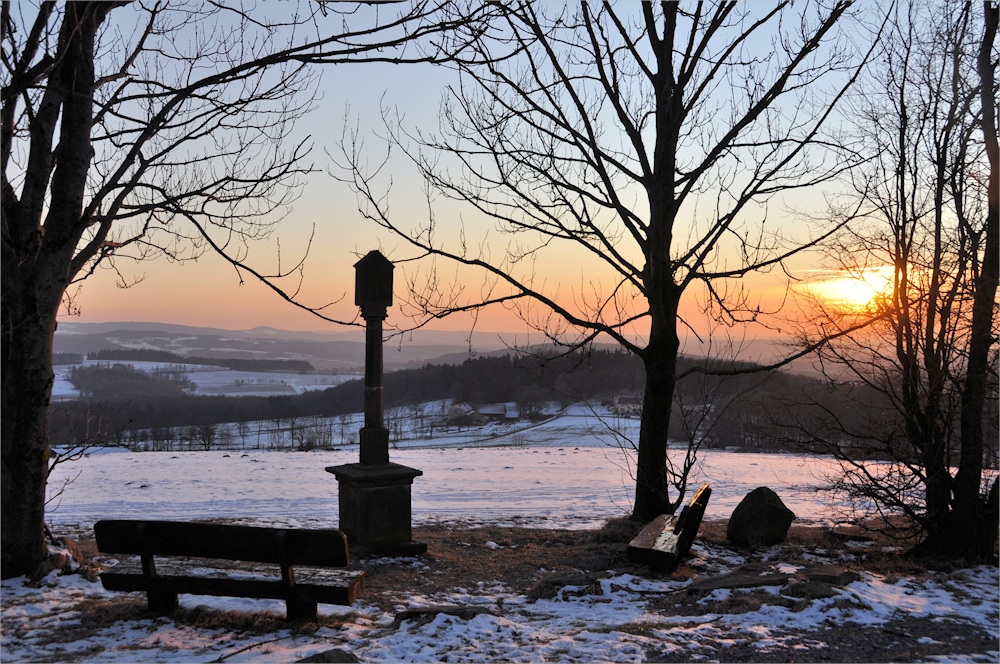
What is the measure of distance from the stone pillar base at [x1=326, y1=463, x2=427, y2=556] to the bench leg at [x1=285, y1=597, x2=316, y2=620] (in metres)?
3.21

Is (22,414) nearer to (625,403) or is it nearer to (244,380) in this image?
(625,403)

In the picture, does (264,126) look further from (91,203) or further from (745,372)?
(745,372)

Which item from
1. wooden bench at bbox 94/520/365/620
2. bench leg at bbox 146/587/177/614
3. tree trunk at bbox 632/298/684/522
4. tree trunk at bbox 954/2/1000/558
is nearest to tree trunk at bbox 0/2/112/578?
wooden bench at bbox 94/520/365/620

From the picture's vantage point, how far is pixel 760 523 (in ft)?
30.1

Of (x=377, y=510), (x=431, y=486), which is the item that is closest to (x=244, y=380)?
(x=431, y=486)

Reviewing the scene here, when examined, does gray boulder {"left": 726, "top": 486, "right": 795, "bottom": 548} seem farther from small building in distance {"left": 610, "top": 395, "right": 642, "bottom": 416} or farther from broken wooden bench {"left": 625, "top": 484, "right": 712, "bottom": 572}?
small building in distance {"left": 610, "top": 395, "right": 642, "bottom": 416}

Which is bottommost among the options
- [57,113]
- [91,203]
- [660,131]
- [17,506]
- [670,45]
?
[17,506]

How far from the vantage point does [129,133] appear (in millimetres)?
7402

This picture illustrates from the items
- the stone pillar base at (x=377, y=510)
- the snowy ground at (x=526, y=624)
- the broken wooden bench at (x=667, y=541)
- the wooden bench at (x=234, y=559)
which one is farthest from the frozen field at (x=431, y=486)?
the wooden bench at (x=234, y=559)

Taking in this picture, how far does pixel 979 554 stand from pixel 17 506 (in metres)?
9.89

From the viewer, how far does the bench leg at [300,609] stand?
5148 mm

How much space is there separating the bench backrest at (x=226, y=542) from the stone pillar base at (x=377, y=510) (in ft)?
10.5

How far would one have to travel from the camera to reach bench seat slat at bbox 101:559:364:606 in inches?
200

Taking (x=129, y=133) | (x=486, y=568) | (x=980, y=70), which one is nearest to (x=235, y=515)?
(x=486, y=568)
